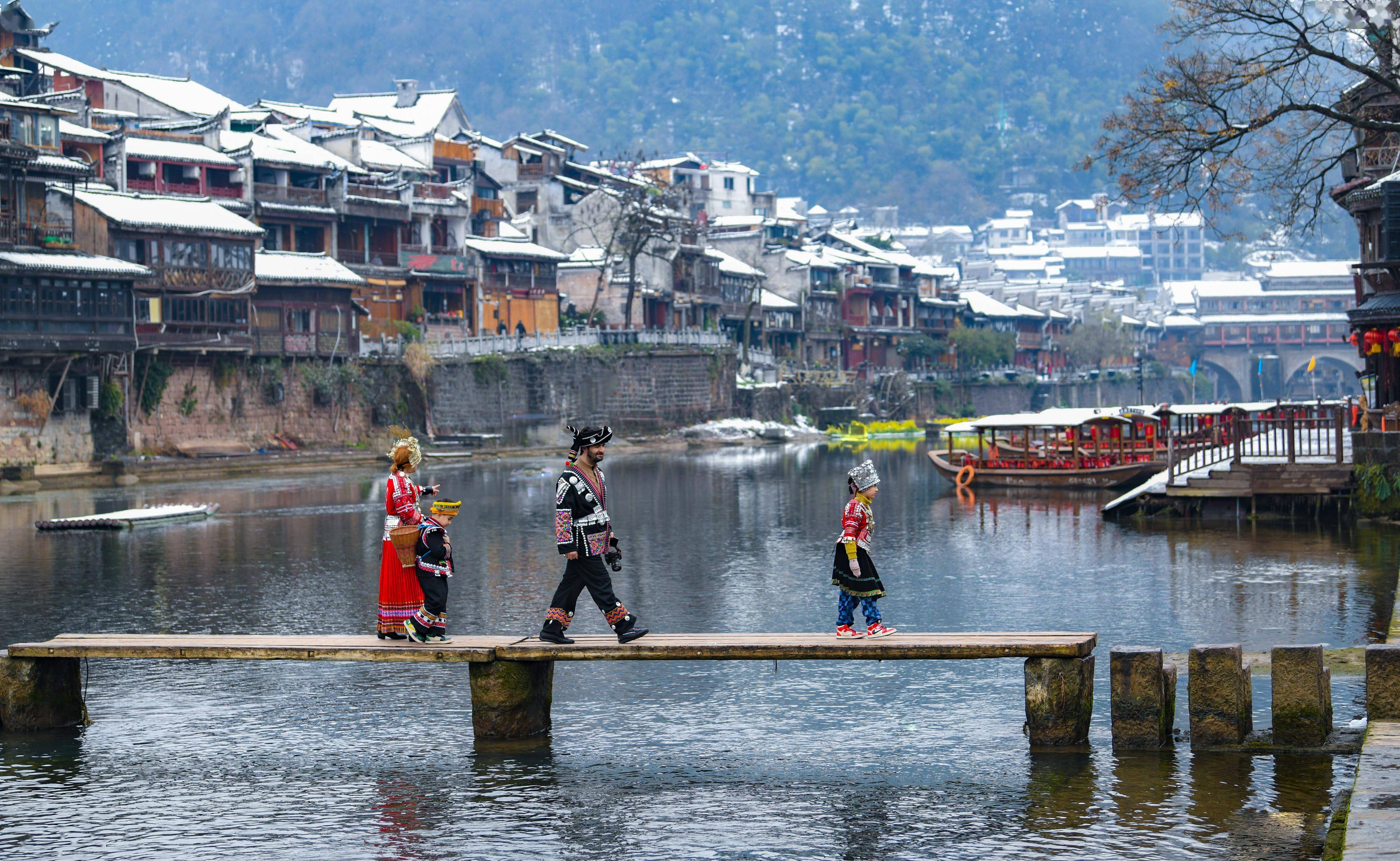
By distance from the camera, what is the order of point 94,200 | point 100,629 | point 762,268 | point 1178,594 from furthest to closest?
point 762,268
point 94,200
point 1178,594
point 100,629

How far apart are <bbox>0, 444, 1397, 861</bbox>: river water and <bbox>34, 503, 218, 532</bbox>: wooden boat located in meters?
2.22

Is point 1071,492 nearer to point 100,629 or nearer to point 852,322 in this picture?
point 100,629

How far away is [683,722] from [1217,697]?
19.4 ft

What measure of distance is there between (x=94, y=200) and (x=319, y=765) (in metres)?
52.3

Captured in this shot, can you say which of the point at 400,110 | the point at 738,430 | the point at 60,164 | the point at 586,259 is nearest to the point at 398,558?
the point at 60,164

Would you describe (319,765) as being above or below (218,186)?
below

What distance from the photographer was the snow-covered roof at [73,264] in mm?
55344

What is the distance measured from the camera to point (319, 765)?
52.5ft

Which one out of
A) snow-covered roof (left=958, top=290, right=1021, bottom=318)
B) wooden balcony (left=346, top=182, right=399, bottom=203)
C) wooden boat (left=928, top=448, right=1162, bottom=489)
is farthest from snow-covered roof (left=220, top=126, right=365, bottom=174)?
snow-covered roof (left=958, top=290, right=1021, bottom=318)

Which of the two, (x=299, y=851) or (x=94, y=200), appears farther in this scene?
(x=94, y=200)

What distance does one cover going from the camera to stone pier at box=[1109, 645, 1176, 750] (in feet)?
49.7

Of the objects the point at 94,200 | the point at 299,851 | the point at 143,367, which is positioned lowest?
the point at 299,851

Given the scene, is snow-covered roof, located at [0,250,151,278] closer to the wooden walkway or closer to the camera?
the wooden walkway

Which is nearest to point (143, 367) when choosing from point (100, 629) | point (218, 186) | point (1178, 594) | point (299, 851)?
point (218, 186)
